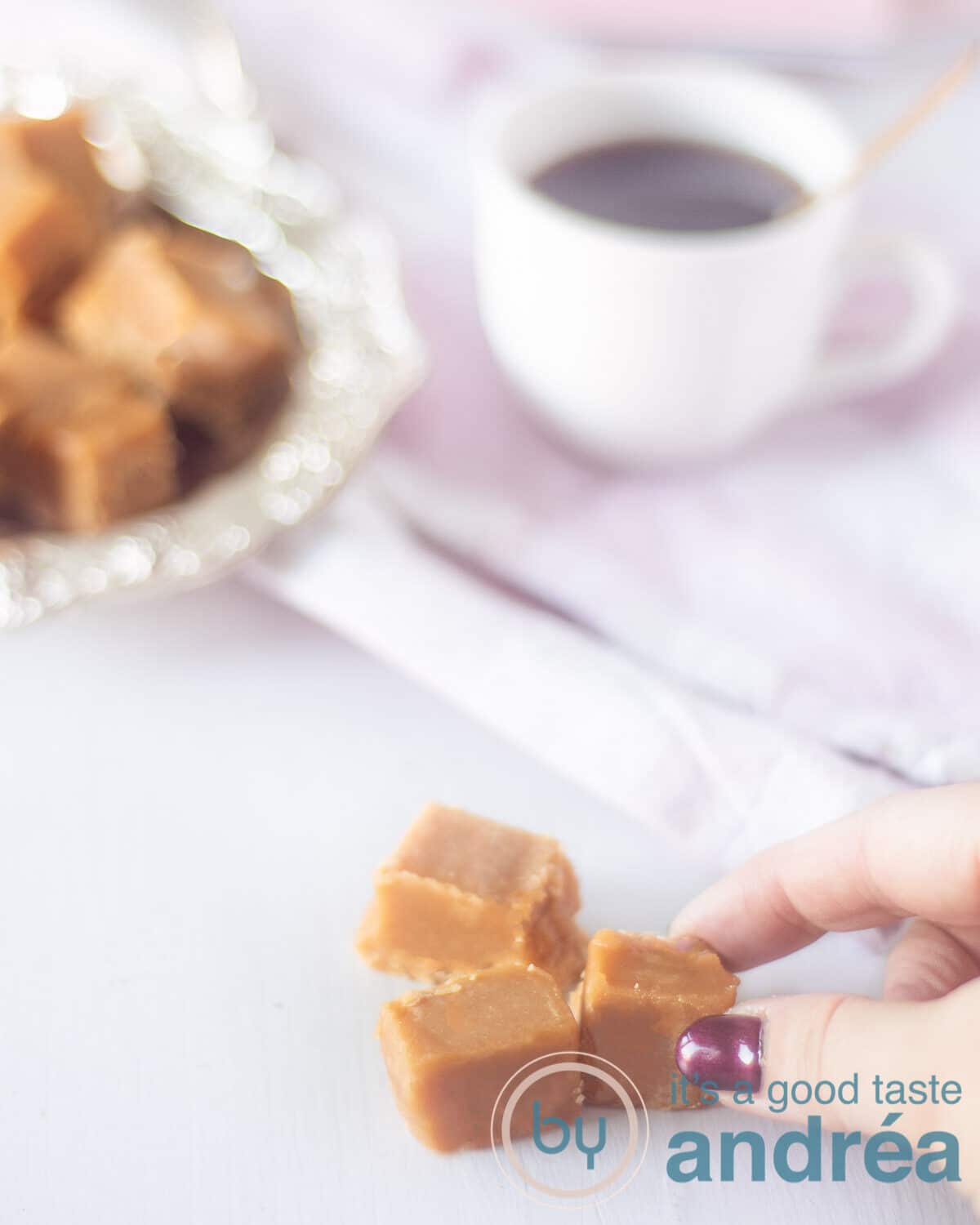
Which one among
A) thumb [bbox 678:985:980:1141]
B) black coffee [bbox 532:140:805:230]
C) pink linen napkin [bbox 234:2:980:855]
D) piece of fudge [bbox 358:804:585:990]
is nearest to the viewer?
thumb [bbox 678:985:980:1141]

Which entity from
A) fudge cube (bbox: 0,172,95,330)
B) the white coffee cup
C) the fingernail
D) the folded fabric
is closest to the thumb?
the fingernail

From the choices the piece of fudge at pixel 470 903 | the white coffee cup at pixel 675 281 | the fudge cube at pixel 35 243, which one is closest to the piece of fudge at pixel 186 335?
the fudge cube at pixel 35 243

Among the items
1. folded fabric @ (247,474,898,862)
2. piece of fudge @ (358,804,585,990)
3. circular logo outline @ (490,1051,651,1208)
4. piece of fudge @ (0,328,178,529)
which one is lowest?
circular logo outline @ (490,1051,651,1208)

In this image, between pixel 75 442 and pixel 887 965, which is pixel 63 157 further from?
pixel 887 965

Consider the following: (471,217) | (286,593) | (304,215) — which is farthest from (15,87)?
(286,593)

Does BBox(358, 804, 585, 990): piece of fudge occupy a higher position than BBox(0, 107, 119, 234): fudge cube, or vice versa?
BBox(0, 107, 119, 234): fudge cube

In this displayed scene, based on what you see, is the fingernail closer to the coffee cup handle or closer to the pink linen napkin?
the pink linen napkin
